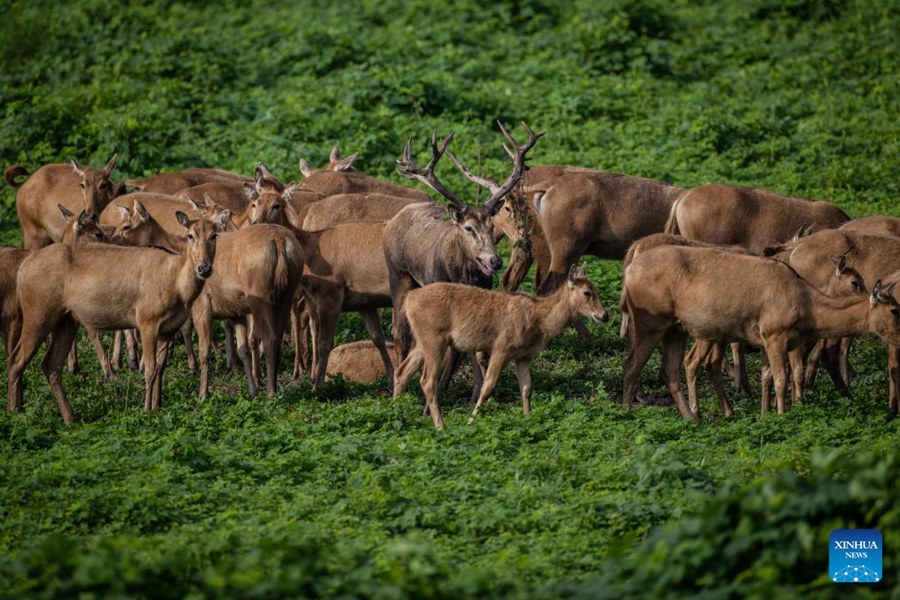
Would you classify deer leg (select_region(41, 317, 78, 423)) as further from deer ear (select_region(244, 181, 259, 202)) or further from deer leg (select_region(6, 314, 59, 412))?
deer ear (select_region(244, 181, 259, 202))

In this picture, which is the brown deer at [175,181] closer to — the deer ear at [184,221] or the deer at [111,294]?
the deer ear at [184,221]

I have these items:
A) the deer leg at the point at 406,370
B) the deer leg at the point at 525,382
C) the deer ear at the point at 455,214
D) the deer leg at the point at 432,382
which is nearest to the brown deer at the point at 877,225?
the deer ear at the point at 455,214

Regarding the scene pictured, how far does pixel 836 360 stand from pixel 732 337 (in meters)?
1.62

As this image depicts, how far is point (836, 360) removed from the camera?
15477 millimetres

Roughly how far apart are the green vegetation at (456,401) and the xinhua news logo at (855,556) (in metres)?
0.08

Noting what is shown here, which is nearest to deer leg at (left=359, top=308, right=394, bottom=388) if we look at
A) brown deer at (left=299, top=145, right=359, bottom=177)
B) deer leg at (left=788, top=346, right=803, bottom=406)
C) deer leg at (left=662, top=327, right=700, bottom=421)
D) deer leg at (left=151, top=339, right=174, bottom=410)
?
deer leg at (left=151, top=339, right=174, bottom=410)

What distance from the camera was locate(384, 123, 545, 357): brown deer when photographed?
51.3 ft

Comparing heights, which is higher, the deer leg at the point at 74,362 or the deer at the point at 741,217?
the deer at the point at 741,217

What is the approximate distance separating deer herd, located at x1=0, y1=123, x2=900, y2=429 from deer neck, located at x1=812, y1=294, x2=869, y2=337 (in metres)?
0.02

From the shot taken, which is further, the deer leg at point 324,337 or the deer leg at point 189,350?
the deer leg at point 189,350

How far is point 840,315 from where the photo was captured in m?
14.3

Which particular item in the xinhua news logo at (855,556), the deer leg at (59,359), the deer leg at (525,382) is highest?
the xinhua news logo at (855,556)

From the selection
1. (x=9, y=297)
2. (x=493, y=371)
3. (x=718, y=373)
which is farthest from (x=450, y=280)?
(x=9, y=297)

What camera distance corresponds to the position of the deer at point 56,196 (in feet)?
63.3
